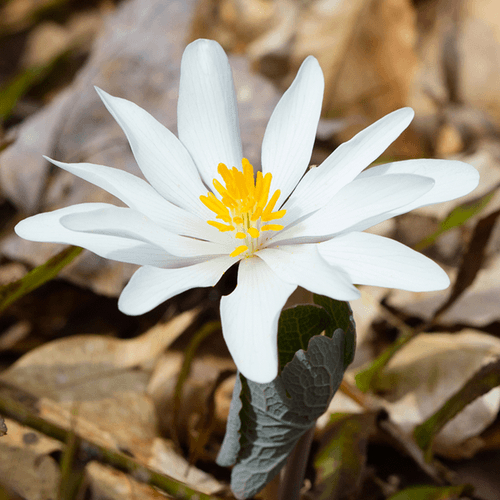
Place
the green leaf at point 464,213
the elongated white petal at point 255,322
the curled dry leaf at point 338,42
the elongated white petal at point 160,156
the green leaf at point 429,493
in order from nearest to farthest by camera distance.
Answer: the elongated white petal at point 255,322 → the elongated white petal at point 160,156 → the green leaf at point 429,493 → the green leaf at point 464,213 → the curled dry leaf at point 338,42

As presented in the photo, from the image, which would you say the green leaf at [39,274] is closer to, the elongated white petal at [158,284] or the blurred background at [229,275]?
the blurred background at [229,275]

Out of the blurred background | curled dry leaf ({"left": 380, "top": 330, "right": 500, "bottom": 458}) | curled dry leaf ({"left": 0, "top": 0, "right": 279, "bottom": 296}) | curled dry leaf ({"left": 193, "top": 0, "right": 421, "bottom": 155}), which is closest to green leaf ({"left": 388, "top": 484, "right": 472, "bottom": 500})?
the blurred background

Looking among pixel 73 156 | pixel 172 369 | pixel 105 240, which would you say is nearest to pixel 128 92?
pixel 73 156

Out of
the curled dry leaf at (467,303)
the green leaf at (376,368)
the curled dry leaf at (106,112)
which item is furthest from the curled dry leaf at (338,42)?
the green leaf at (376,368)

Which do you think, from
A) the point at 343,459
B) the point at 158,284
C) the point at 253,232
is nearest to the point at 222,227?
the point at 253,232

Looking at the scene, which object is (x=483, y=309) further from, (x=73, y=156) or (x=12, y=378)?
(x=73, y=156)

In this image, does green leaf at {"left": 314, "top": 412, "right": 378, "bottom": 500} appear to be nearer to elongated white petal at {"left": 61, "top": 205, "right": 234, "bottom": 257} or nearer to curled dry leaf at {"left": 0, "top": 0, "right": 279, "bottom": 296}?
elongated white petal at {"left": 61, "top": 205, "right": 234, "bottom": 257}
